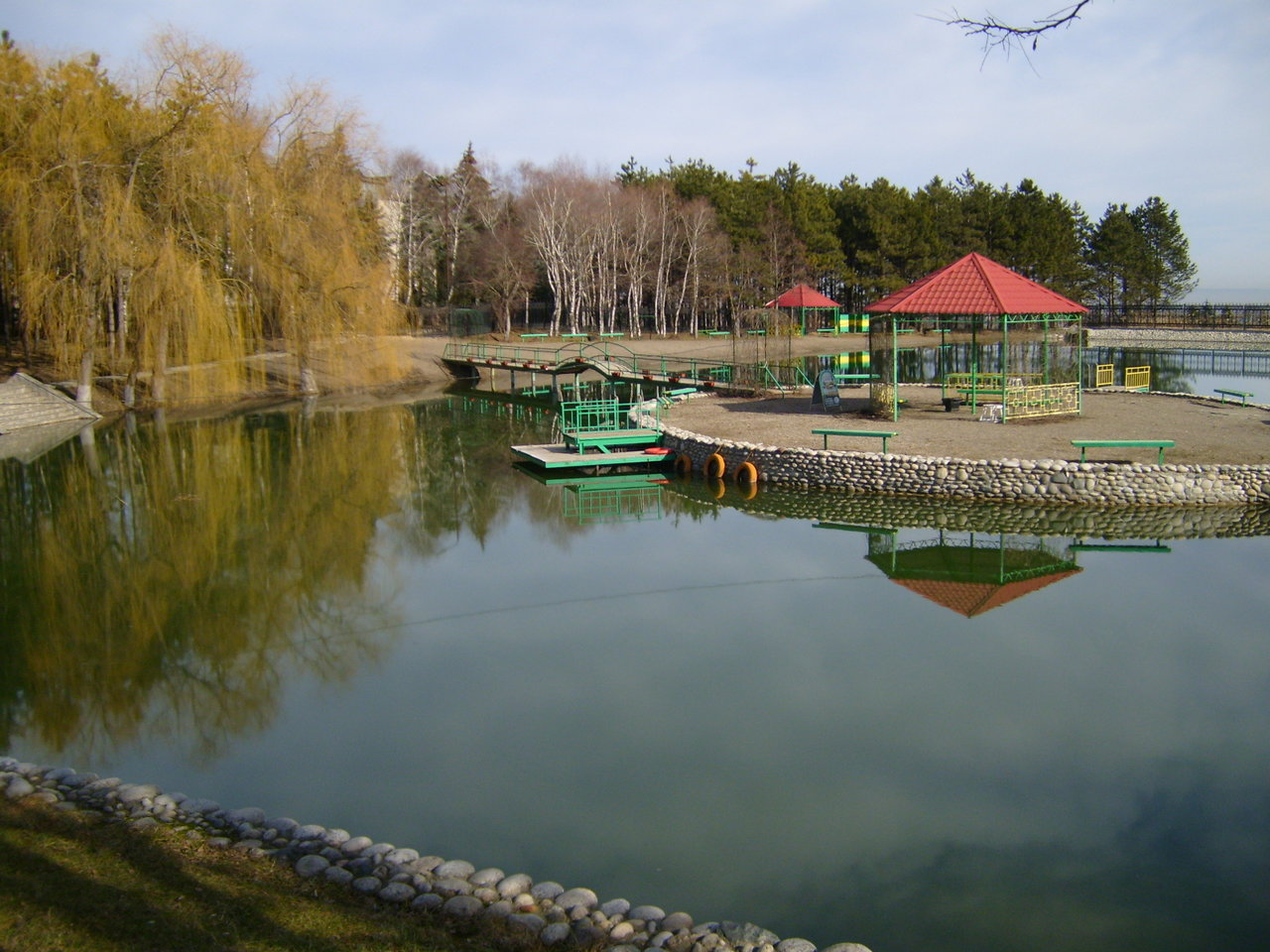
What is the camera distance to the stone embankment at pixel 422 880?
5219mm

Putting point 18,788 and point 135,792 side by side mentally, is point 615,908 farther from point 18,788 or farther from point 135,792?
point 18,788

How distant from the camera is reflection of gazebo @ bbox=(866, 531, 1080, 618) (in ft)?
39.4

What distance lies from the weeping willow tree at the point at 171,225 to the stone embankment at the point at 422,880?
21.7 m

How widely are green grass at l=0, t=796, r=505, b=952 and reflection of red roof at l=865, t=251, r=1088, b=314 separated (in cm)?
1818

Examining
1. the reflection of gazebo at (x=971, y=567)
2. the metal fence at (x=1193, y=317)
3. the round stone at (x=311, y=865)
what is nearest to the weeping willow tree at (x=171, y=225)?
the reflection of gazebo at (x=971, y=567)

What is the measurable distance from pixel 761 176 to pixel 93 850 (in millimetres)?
58155

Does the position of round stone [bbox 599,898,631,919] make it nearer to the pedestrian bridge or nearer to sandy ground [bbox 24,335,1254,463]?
sandy ground [bbox 24,335,1254,463]

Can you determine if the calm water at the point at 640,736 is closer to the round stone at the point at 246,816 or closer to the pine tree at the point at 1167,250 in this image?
the round stone at the point at 246,816

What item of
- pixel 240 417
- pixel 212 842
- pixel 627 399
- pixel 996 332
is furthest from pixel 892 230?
pixel 212 842

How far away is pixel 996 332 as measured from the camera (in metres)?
57.2

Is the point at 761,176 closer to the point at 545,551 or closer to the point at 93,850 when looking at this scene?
the point at 545,551

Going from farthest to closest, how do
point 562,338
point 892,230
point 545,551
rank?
point 892,230
point 562,338
point 545,551

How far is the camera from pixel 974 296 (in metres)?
21.2

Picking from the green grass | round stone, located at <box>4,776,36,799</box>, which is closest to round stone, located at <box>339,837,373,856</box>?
the green grass
